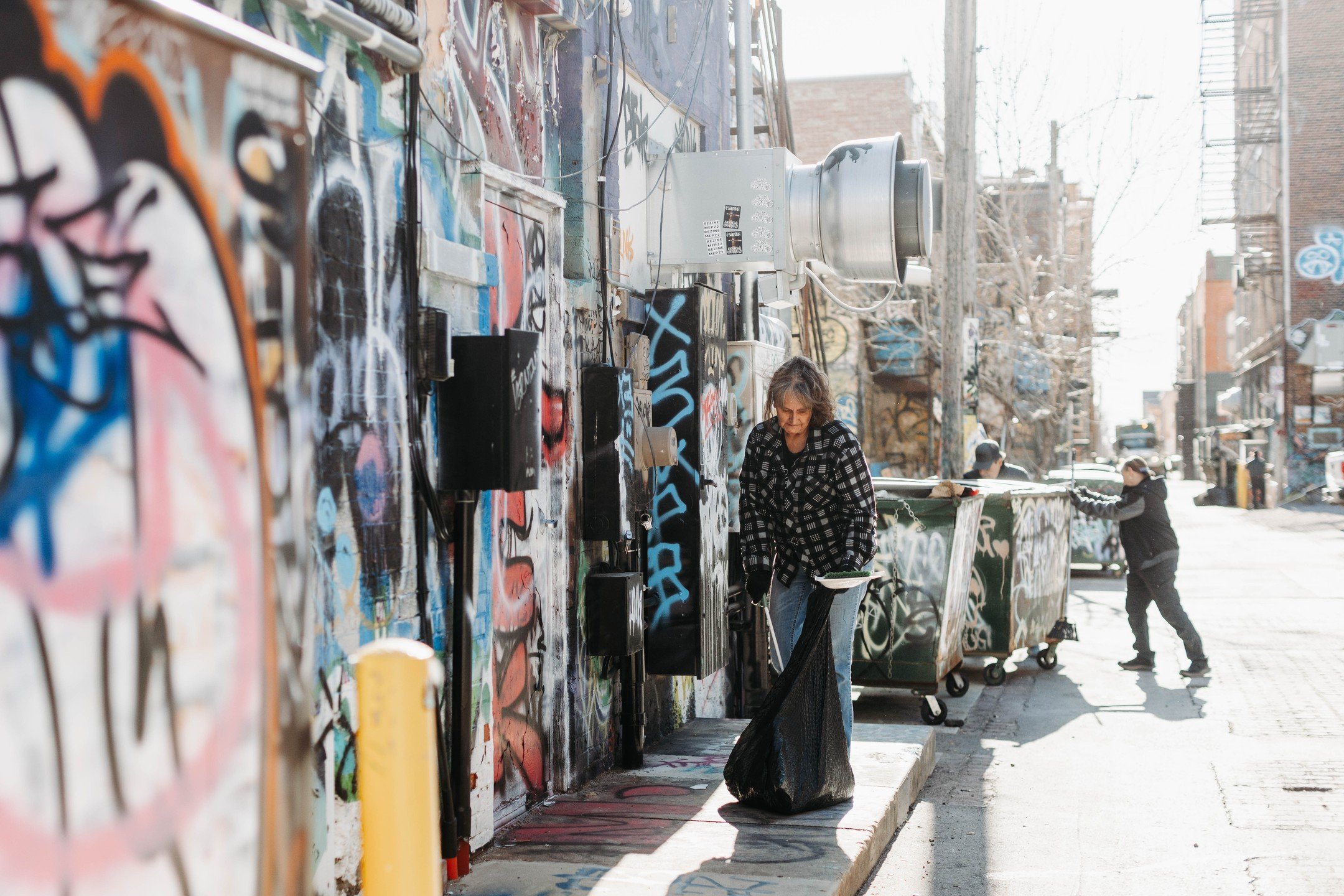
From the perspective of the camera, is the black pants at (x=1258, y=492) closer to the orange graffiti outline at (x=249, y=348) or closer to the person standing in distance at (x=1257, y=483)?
the person standing in distance at (x=1257, y=483)

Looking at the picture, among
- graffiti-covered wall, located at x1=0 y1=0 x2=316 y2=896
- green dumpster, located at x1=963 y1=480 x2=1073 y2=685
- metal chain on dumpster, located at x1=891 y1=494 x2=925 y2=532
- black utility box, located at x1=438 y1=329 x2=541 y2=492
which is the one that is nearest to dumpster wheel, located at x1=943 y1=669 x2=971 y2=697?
green dumpster, located at x1=963 y1=480 x2=1073 y2=685

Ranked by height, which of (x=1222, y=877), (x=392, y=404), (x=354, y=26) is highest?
(x=354, y=26)

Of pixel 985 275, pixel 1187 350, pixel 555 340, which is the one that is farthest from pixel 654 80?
pixel 1187 350

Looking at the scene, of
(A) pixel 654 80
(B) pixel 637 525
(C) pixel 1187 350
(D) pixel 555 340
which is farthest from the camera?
(C) pixel 1187 350

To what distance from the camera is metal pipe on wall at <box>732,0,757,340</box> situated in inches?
351

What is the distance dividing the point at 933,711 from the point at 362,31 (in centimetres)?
599

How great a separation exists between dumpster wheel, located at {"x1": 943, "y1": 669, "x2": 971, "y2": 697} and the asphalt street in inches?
2.7

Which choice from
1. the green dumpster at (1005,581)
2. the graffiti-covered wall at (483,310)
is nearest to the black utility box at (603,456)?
the graffiti-covered wall at (483,310)

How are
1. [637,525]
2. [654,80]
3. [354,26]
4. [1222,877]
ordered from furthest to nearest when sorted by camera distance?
[654,80] → [637,525] → [1222,877] → [354,26]

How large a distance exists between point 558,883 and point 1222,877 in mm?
2720

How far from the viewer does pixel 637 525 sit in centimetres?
678

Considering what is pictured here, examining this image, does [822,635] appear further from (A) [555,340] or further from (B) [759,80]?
(B) [759,80]

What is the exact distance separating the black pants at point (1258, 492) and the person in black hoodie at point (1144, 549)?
2803cm

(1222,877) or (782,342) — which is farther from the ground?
(782,342)
